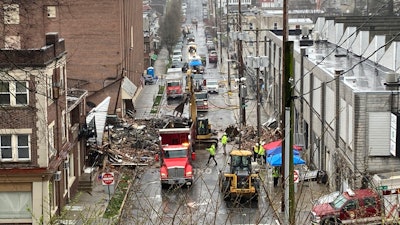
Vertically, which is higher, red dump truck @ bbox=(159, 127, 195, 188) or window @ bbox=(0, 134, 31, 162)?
window @ bbox=(0, 134, 31, 162)

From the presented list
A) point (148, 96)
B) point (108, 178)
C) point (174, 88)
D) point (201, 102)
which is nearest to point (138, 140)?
point (108, 178)

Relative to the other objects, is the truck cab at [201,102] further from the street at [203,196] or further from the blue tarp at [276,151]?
the blue tarp at [276,151]

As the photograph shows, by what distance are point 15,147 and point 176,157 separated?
7.08 metres

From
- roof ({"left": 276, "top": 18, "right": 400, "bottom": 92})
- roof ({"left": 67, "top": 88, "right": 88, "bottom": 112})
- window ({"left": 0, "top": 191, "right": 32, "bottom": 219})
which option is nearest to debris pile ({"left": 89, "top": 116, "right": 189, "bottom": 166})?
roof ({"left": 67, "top": 88, "right": 88, "bottom": 112})

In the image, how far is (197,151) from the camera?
35688 mm

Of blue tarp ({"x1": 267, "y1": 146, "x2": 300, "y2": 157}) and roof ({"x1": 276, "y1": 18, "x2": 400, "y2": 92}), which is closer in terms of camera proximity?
roof ({"x1": 276, "y1": 18, "x2": 400, "y2": 92})

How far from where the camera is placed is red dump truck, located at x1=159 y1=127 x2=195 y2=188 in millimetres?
27656

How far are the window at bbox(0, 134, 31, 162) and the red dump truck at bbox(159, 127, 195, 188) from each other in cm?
506

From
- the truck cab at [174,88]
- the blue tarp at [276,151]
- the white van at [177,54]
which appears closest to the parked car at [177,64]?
the white van at [177,54]

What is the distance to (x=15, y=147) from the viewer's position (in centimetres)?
2369

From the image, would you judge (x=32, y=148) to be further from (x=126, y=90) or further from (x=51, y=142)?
(x=126, y=90)

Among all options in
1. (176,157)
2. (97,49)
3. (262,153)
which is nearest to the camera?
(176,157)

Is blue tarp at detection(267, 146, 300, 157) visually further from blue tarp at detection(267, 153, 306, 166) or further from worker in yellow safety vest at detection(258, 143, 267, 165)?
worker in yellow safety vest at detection(258, 143, 267, 165)

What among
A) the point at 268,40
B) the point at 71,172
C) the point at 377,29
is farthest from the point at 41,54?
the point at 377,29
